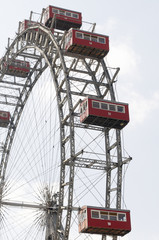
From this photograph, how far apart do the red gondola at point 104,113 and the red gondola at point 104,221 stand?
776cm

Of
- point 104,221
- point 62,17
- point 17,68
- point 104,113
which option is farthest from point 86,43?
point 17,68

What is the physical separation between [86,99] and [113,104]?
8.43 feet

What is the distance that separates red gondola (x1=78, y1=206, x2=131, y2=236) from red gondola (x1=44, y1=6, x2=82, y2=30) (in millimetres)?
22037

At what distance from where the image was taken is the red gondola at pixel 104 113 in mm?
46031

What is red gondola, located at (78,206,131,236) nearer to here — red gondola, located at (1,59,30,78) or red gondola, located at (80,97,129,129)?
red gondola, located at (80,97,129,129)

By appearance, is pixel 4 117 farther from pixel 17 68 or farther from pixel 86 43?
pixel 86 43

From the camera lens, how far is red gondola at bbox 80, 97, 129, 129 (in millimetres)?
46031

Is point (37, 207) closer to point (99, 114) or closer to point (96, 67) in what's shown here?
point (99, 114)

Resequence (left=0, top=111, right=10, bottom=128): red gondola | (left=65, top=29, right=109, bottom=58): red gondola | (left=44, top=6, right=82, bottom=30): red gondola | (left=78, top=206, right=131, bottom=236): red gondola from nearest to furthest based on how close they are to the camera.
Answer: (left=78, top=206, right=131, bottom=236): red gondola, (left=65, top=29, right=109, bottom=58): red gondola, (left=44, top=6, right=82, bottom=30): red gondola, (left=0, top=111, right=10, bottom=128): red gondola

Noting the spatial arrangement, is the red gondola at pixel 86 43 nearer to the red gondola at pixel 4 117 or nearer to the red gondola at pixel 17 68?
the red gondola at pixel 17 68

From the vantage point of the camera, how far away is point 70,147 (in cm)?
4616

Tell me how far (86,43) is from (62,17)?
8.45m

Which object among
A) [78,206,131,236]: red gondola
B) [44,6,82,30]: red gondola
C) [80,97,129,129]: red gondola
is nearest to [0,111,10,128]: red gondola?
[44,6,82,30]: red gondola

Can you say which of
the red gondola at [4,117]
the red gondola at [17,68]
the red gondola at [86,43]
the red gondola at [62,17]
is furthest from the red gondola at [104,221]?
the red gondola at [4,117]
